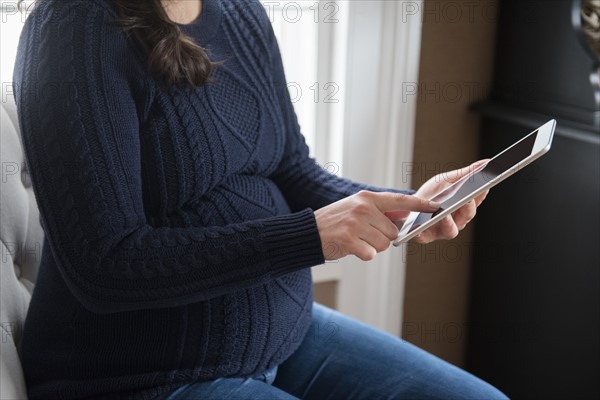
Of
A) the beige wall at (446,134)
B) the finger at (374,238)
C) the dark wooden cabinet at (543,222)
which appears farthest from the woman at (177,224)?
the beige wall at (446,134)

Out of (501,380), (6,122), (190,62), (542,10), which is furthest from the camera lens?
(501,380)

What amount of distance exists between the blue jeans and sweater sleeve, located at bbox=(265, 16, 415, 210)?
0.70ft

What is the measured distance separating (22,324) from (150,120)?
0.38m

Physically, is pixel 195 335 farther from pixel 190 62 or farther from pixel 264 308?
pixel 190 62

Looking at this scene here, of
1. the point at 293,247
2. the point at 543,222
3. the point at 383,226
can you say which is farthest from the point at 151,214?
the point at 543,222

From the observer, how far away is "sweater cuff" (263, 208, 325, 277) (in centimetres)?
92

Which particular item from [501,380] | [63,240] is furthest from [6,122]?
A: [501,380]

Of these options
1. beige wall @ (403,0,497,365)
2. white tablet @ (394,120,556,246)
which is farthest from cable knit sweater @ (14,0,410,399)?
beige wall @ (403,0,497,365)

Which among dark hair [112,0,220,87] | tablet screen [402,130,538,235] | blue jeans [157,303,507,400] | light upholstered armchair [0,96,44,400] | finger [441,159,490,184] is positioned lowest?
blue jeans [157,303,507,400]

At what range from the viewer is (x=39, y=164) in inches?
34.6

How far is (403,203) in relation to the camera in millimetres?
922

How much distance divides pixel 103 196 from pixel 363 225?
311 millimetres

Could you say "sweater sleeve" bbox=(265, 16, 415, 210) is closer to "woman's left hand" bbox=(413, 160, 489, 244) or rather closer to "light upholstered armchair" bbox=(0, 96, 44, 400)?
"woman's left hand" bbox=(413, 160, 489, 244)

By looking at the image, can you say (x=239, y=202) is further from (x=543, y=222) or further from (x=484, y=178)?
(x=543, y=222)
